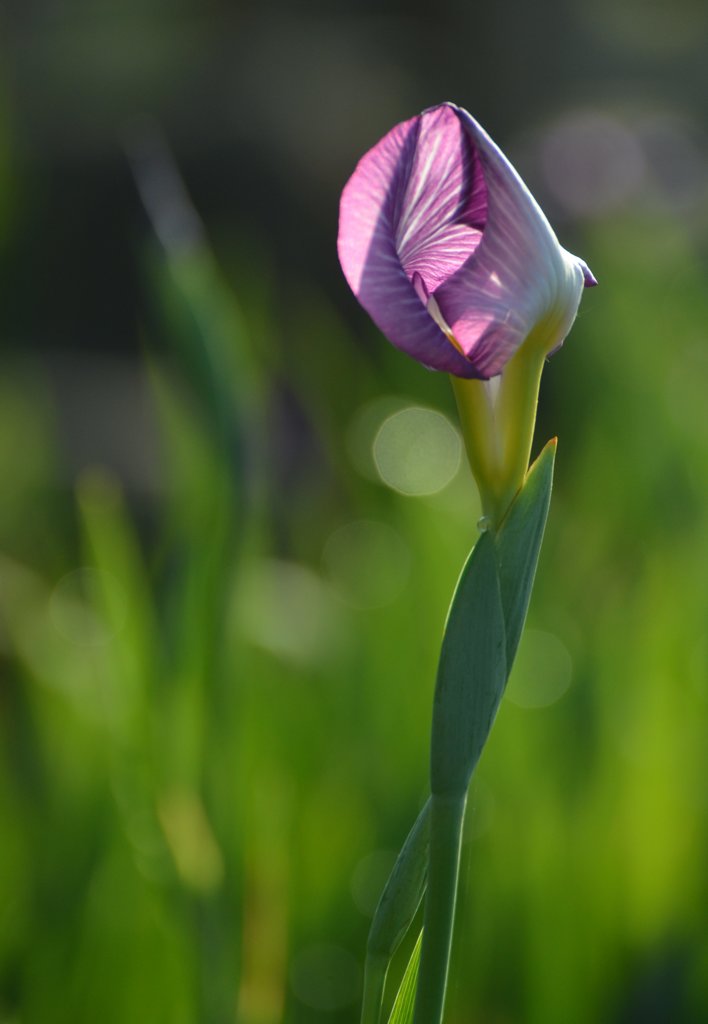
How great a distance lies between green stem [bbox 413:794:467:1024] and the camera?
0.30 m

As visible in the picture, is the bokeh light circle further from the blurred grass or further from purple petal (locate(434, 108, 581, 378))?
purple petal (locate(434, 108, 581, 378))

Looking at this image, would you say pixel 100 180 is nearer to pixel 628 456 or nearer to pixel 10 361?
pixel 10 361

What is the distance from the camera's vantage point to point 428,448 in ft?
4.57

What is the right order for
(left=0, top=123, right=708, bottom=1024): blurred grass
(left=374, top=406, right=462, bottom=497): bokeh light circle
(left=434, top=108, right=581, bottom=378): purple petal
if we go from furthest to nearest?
(left=374, top=406, right=462, bottom=497): bokeh light circle, (left=0, top=123, right=708, bottom=1024): blurred grass, (left=434, top=108, right=581, bottom=378): purple petal

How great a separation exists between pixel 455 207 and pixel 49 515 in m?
1.65

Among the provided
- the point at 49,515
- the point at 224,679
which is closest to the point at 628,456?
the point at 224,679

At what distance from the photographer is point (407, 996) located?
1.15 ft

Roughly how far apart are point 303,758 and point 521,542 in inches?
27.4

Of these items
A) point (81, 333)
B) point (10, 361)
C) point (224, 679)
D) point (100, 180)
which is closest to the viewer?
point (224, 679)

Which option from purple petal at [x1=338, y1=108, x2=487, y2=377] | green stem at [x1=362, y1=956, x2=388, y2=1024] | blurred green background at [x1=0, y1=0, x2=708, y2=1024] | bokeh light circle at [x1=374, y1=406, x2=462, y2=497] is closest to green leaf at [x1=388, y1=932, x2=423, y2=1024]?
green stem at [x1=362, y1=956, x2=388, y2=1024]

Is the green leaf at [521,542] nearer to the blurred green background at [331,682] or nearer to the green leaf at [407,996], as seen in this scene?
the green leaf at [407,996]

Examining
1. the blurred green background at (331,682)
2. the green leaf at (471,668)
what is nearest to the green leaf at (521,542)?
the green leaf at (471,668)

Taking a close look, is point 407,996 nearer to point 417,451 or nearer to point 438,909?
point 438,909

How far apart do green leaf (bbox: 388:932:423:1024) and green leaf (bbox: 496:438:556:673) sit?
10cm
